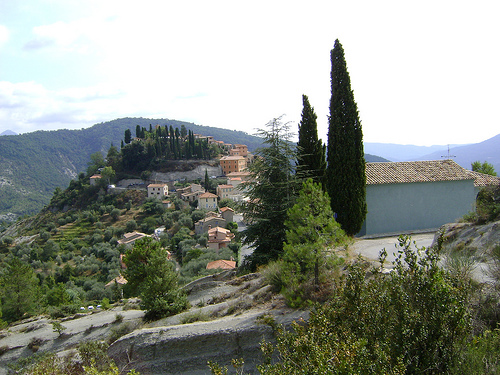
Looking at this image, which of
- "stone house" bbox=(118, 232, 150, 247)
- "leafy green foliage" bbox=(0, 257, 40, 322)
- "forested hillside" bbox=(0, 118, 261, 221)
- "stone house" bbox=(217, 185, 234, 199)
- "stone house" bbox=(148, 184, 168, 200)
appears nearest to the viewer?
"leafy green foliage" bbox=(0, 257, 40, 322)

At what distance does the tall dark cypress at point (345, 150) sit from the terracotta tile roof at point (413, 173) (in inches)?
72.4

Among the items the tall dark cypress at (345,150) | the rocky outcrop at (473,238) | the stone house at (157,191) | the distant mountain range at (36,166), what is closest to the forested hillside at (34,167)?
the distant mountain range at (36,166)

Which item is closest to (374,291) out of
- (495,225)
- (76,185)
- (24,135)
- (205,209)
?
(495,225)

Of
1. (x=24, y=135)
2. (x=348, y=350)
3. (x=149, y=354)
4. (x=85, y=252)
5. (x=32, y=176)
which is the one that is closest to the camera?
(x=348, y=350)

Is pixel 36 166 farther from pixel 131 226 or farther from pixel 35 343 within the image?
pixel 35 343

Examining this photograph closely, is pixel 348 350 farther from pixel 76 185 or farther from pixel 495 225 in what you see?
pixel 76 185

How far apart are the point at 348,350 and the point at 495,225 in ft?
25.7

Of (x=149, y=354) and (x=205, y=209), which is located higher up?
(x=149, y=354)

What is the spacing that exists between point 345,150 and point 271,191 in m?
4.36

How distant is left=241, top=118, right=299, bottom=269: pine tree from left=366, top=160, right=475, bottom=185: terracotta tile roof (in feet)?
18.6

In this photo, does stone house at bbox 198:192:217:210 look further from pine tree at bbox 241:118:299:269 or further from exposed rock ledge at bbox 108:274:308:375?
exposed rock ledge at bbox 108:274:308:375

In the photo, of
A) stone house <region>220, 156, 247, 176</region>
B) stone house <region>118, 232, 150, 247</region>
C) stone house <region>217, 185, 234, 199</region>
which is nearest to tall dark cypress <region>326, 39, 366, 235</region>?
stone house <region>118, 232, 150, 247</region>

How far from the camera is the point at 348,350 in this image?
3221 millimetres

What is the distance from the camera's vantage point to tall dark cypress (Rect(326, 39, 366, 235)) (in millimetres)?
13383
